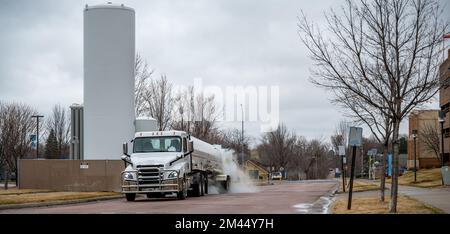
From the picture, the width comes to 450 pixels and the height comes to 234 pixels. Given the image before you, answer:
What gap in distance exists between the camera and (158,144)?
25891mm

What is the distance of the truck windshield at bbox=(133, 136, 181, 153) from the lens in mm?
25812

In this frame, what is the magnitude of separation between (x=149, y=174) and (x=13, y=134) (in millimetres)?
13928

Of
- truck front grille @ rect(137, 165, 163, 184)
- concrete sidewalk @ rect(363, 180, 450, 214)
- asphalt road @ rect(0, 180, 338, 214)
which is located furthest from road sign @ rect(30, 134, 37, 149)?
concrete sidewalk @ rect(363, 180, 450, 214)

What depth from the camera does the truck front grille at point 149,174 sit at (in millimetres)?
24641

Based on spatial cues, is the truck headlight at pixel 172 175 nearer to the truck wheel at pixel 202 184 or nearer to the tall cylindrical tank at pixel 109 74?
the truck wheel at pixel 202 184

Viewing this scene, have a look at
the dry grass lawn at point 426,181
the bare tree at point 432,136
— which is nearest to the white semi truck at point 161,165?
the dry grass lawn at point 426,181

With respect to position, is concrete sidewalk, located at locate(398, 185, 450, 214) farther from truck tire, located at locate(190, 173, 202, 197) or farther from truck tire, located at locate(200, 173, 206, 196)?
truck tire, located at locate(200, 173, 206, 196)

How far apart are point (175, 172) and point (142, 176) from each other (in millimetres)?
1295

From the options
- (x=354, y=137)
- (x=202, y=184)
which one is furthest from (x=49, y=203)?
(x=354, y=137)

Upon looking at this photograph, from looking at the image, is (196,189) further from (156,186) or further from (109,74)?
(109,74)

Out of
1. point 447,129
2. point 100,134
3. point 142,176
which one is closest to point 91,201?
point 142,176

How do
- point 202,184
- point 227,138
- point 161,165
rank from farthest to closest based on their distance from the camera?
point 227,138, point 202,184, point 161,165

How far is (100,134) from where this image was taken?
3070 centimetres
